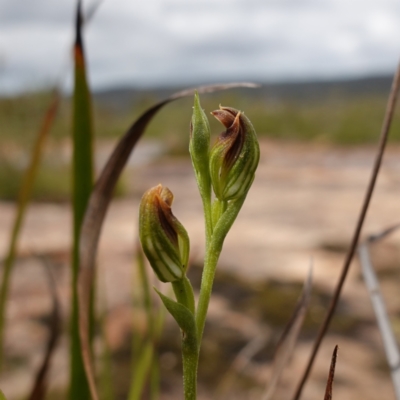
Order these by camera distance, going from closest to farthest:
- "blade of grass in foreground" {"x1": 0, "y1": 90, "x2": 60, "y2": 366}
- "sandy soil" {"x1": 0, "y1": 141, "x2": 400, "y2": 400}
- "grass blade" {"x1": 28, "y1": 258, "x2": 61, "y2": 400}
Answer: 1. "grass blade" {"x1": 28, "y1": 258, "x2": 61, "y2": 400}
2. "blade of grass in foreground" {"x1": 0, "y1": 90, "x2": 60, "y2": 366}
3. "sandy soil" {"x1": 0, "y1": 141, "x2": 400, "y2": 400}

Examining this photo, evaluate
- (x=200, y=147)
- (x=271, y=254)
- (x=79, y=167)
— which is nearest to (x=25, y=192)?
(x=79, y=167)

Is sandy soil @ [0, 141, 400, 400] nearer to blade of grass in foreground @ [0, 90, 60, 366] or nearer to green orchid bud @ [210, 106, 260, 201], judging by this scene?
blade of grass in foreground @ [0, 90, 60, 366]

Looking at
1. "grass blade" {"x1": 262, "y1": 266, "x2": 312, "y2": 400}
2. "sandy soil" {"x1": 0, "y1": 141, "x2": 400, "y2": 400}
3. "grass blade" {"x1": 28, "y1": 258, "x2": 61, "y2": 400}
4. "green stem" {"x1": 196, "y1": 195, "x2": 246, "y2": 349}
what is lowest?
"sandy soil" {"x1": 0, "y1": 141, "x2": 400, "y2": 400}

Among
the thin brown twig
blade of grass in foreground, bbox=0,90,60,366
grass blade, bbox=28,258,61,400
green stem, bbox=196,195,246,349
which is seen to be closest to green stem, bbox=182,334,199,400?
green stem, bbox=196,195,246,349

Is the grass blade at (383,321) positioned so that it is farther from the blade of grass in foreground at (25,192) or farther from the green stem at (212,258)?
the blade of grass in foreground at (25,192)

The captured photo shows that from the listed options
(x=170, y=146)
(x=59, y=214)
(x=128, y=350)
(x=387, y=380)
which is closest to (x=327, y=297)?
(x=387, y=380)

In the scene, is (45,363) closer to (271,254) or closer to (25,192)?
(25,192)

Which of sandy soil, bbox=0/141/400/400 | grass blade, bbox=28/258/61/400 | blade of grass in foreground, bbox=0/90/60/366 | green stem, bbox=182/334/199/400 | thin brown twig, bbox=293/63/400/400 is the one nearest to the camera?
green stem, bbox=182/334/199/400
